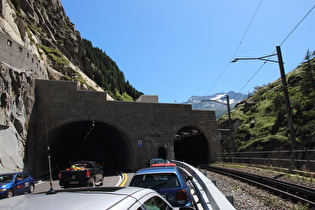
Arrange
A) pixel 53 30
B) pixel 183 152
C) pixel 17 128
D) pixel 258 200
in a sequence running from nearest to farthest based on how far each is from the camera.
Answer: pixel 258 200 → pixel 17 128 → pixel 183 152 → pixel 53 30

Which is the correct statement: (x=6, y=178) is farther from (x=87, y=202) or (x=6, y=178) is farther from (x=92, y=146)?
(x=92, y=146)

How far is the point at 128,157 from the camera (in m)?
34.5

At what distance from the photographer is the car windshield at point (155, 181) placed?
23.7 feet

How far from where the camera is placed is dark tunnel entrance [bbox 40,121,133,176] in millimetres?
37094

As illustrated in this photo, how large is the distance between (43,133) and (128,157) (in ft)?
37.0

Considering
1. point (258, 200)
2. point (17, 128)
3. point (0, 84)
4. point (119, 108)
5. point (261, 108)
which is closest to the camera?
point (258, 200)

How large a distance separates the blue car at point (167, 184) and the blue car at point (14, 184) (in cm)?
854

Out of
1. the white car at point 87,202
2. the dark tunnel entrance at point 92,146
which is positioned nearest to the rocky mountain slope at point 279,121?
the dark tunnel entrance at point 92,146

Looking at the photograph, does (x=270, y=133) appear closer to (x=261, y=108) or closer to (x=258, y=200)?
(x=261, y=108)

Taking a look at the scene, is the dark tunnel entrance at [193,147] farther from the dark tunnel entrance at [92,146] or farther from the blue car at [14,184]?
the blue car at [14,184]

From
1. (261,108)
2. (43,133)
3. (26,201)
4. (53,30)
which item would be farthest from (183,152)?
(26,201)

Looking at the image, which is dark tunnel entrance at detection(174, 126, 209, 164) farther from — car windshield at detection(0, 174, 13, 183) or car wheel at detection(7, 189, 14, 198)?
car wheel at detection(7, 189, 14, 198)

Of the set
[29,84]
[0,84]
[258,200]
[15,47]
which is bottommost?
[258,200]

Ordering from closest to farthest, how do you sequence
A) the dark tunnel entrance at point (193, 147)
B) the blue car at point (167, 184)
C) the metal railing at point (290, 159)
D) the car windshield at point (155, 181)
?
the blue car at point (167, 184) → the car windshield at point (155, 181) → the metal railing at point (290, 159) → the dark tunnel entrance at point (193, 147)
